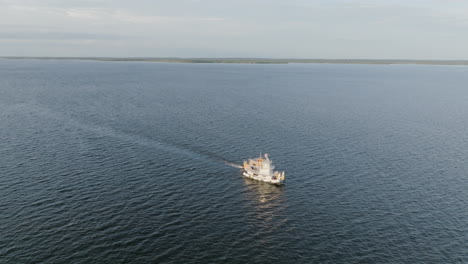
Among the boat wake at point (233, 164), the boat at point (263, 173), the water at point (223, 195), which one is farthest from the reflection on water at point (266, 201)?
the boat wake at point (233, 164)

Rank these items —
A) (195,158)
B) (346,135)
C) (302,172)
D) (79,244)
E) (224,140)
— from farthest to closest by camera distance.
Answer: (346,135)
(224,140)
(195,158)
(302,172)
(79,244)

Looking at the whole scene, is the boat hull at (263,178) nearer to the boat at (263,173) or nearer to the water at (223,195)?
the boat at (263,173)

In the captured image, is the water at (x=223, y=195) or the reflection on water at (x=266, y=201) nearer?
the water at (x=223, y=195)

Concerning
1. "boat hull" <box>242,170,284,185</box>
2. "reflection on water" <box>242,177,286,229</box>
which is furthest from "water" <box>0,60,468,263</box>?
"boat hull" <box>242,170,284,185</box>

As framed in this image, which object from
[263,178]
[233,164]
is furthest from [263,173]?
[233,164]

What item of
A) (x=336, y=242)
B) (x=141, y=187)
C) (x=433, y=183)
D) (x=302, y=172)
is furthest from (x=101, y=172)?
(x=433, y=183)

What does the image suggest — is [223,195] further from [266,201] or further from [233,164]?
[233,164]

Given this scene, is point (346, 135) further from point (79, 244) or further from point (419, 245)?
point (79, 244)

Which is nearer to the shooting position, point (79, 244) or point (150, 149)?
point (79, 244)
